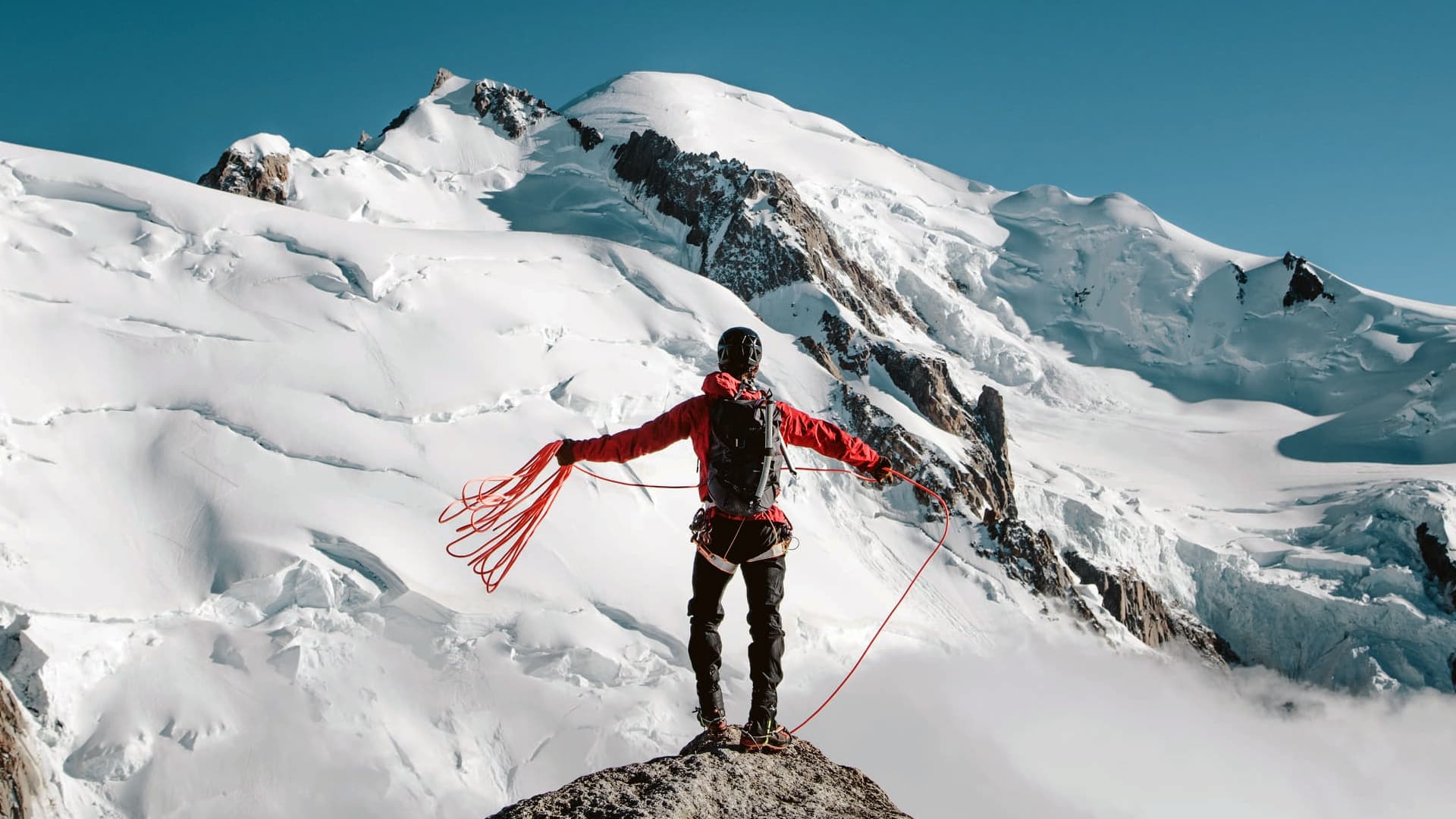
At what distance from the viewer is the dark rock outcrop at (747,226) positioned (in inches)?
2911

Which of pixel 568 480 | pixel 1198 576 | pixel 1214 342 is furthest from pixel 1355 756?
pixel 568 480

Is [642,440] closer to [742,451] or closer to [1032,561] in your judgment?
[742,451]

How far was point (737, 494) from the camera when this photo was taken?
22.8 ft

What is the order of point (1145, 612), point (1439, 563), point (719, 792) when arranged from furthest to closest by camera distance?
point (1145, 612) < point (1439, 563) < point (719, 792)

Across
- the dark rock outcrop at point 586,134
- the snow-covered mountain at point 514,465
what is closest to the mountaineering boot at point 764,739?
the snow-covered mountain at point 514,465

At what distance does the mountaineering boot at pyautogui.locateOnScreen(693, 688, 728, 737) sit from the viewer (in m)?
7.02

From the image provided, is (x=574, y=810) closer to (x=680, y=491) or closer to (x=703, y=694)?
(x=703, y=694)

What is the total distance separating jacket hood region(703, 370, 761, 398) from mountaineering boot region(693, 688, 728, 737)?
2093mm

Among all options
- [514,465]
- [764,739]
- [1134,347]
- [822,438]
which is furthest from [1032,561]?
[764,739]

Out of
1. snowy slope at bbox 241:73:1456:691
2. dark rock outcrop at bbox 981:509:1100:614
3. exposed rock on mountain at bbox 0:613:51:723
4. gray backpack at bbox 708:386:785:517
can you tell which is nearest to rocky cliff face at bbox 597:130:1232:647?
dark rock outcrop at bbox 981:509:1100:614

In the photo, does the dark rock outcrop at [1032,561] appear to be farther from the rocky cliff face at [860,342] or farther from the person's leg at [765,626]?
the person's leg at [765,626]

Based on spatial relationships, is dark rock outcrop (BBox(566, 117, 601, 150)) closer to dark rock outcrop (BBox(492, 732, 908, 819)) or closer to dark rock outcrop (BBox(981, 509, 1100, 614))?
dark rock outcrop (BBox(981, 509, 1100, 614))

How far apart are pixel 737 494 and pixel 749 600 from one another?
77 cm

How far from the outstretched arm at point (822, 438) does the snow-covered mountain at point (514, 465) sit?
24.0 m
